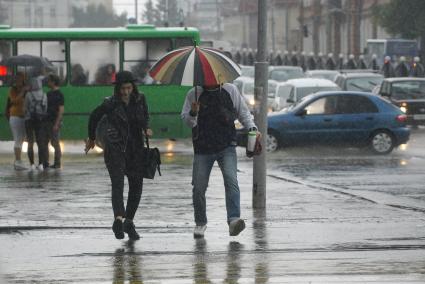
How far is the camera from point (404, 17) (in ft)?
260

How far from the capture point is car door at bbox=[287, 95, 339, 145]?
30422mm

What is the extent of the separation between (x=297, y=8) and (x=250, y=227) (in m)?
113

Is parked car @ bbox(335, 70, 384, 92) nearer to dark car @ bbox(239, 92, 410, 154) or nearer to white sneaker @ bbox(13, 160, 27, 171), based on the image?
dark car @ bbox(239, 92, 410, 154)

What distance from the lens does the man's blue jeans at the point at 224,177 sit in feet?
45.6

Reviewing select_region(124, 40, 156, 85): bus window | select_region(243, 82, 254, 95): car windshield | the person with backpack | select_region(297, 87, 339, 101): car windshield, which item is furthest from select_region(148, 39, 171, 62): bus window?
select_region(243, 82, 254, 95): car windshield

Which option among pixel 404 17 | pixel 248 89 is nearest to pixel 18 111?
pixel 248 89

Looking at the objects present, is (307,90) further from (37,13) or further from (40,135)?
(37,13)

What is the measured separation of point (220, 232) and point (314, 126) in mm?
16108

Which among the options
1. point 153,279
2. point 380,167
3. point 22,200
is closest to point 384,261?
point 153,279

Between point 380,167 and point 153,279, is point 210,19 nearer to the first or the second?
point 380,167

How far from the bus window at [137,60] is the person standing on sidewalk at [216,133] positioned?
17848 millimetres

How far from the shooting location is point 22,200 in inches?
722

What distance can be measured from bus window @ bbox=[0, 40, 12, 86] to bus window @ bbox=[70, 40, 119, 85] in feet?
4.53

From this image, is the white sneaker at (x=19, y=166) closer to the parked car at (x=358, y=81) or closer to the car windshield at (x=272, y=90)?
the parked car at (x=358, y=81)
